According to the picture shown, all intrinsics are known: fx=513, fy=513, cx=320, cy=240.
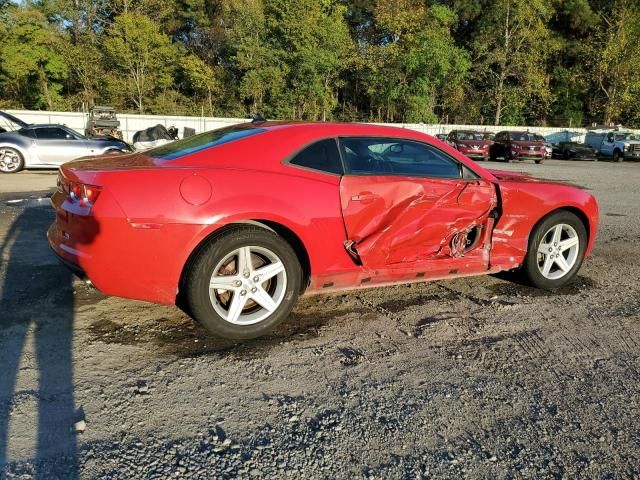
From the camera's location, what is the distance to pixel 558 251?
196 inches

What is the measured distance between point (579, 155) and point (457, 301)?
107ft

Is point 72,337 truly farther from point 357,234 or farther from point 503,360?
point 503,360

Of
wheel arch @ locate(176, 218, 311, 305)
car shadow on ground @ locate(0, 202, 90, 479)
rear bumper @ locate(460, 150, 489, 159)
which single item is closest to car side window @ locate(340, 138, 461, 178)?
wheel arch @ locate(176, 218, 311, 305)

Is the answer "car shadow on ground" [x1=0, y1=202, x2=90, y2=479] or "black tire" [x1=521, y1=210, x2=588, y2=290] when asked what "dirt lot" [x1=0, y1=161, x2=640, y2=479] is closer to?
"car shadow on ground" [x1=0, y1=202, x2=90, y2=479]

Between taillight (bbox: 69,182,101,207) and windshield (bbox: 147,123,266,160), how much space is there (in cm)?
62

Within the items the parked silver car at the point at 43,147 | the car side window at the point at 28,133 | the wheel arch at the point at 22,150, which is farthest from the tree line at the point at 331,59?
the wheel arch at the point at 22,150

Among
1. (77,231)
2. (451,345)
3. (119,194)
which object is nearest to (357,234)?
(451,345)

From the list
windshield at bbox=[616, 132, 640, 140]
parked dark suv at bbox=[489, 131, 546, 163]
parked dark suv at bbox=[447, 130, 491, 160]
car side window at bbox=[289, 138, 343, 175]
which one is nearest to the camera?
car side window at bbox=[289, 138, 343, 175]

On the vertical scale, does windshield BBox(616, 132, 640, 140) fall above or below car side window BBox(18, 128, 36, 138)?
above

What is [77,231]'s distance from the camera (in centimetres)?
345

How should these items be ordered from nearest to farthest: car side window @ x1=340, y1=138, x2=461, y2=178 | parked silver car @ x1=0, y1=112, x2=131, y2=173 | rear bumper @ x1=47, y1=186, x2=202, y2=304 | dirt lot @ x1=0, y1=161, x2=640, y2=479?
dirt lot @ x1=0, y1=161, x2=640, y2=479
rear bumper @ x1=47, y1=186, x2=202, y2=304
car side window @ x1=340, y1=138, x2=461, y2=178
parked silver car @ x1=0, y1=112, x2=131, y2=173

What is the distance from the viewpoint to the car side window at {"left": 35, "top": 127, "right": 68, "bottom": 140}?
47.4ft

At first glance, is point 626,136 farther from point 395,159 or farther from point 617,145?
point 395,159

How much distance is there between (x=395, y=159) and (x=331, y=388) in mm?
2074
